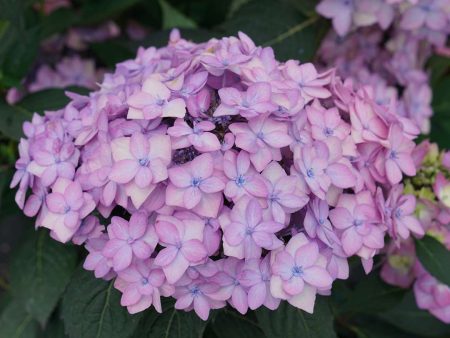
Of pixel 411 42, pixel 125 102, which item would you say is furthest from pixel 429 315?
pixel 125 102

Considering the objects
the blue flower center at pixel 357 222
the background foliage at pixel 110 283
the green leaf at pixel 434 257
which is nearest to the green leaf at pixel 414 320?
the background foliage at pixel 110 283

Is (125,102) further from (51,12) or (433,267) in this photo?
(51,12)

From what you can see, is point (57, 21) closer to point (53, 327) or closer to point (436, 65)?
point (53, 327)

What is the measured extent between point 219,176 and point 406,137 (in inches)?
11.8

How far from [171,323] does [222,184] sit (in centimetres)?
23

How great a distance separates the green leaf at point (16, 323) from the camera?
135 centimetres

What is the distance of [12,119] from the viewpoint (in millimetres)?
1140

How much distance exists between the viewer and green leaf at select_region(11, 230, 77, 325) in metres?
1.20

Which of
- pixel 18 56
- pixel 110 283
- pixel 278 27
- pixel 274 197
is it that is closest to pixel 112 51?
pixel 18 56

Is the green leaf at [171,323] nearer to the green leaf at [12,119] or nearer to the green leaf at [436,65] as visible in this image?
the green leaf at [12,119]

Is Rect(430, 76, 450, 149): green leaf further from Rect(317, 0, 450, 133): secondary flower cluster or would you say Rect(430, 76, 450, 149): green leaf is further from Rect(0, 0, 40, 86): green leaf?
Rect(0, 0, 40, 86): green leaf

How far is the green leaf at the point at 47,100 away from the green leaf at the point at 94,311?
358 mm

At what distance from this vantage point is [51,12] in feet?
4.56

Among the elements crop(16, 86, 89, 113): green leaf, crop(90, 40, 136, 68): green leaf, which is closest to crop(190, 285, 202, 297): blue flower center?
crop(16, 86, 89, 113): green leaf
